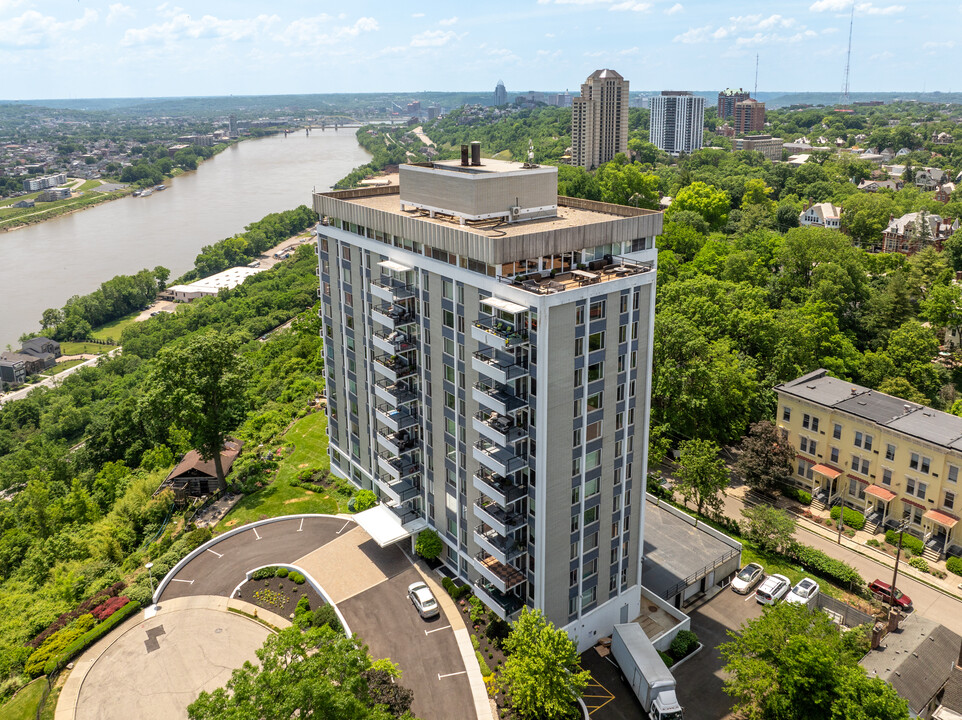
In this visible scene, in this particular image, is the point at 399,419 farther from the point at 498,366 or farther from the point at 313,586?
the point at 313,586

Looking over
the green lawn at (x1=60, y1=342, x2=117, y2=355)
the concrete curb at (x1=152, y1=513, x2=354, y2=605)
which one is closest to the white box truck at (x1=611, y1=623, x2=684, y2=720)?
the concrete curb at (x1=152, y1=513, x2=354, y2=605)

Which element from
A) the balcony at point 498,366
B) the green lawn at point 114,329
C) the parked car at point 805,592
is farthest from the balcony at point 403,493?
the green lawn at point 114,329

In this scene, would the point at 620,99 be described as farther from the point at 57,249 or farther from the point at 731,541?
the point at 731,541

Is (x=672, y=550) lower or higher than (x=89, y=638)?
higher

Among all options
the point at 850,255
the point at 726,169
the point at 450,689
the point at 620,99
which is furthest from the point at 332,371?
the point at 620,99

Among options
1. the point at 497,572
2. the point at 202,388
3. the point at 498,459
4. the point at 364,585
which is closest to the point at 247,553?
the point at 364,585

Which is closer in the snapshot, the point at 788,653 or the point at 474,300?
the point at 788,653
